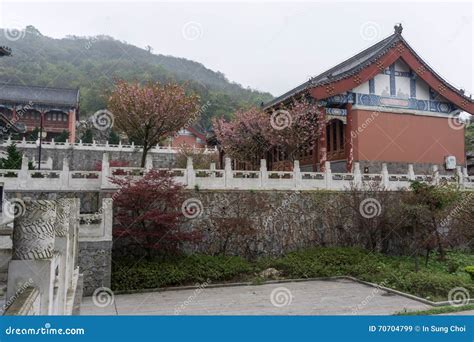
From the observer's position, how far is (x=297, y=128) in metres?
18.4

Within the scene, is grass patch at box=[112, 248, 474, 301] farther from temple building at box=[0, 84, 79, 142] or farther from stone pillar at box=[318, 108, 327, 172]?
temple building at box=[0, 84, 79, 142]

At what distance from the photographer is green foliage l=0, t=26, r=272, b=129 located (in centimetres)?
6081

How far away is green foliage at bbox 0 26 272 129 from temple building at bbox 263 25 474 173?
67.0 ft

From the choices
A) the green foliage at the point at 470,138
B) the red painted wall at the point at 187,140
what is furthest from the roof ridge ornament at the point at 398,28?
the red painted wall at the point at 187,140

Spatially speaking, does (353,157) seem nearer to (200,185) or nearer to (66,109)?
(200,185)

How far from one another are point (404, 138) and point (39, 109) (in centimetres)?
3719

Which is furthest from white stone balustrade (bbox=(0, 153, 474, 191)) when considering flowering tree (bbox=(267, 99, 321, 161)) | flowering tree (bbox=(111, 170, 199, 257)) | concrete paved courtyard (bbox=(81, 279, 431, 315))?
concrete paved courtyard (bbox=(81, 279, 431, 315))

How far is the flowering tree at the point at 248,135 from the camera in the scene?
66.9ft

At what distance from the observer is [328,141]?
20.7 meters

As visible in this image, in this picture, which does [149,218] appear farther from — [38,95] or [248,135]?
[38,95]

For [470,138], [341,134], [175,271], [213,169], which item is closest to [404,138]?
[341,134]

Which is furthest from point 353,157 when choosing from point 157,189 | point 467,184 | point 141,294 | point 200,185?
point 141,294

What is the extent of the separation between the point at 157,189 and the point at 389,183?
9481 millimetres

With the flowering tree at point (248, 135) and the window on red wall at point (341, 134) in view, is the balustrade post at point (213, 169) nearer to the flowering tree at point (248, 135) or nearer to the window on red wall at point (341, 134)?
the flowering tree at point (248, 135)
